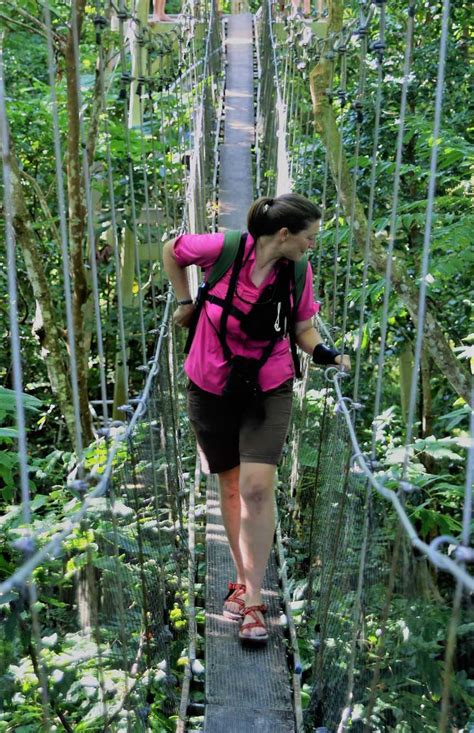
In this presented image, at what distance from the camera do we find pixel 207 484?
3.07 meters

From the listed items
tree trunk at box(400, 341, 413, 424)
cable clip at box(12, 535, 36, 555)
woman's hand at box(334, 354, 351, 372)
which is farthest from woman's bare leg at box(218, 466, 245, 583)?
tree trunk at box(400, 341, 413, 424)

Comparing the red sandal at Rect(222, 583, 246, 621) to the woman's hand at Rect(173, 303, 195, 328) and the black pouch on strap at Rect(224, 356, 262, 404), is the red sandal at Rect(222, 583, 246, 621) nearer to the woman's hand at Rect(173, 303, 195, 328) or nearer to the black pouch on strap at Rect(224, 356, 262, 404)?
the black pouch on strap at Rect(224, 356, 262, 404)

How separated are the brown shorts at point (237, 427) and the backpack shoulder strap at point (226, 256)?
259 millimetres

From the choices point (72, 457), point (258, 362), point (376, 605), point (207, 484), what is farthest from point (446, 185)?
point (376, 605)

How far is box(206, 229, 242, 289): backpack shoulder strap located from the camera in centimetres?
196

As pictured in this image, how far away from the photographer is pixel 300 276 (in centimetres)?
200

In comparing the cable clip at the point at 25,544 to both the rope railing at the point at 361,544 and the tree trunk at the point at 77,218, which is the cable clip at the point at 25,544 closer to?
the rope railing at the point at 361,544

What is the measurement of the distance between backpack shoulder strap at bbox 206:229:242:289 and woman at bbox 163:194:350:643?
0.01 metres

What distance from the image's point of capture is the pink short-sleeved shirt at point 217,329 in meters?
1.97

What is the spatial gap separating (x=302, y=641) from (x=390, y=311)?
1.62 metres

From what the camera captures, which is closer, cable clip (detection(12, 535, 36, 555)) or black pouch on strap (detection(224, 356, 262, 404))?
cable clip (detection(12, 535, 36, 555))

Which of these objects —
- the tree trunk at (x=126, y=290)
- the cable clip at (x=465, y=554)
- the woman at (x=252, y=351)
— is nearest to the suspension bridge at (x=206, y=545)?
the cable clip at (x=465, y=554)

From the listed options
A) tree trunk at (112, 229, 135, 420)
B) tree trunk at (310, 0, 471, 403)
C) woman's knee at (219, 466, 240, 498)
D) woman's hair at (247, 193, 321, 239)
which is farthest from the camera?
tree trunk at (112, 229, 135, 420)

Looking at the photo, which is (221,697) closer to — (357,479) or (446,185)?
(357,479)
